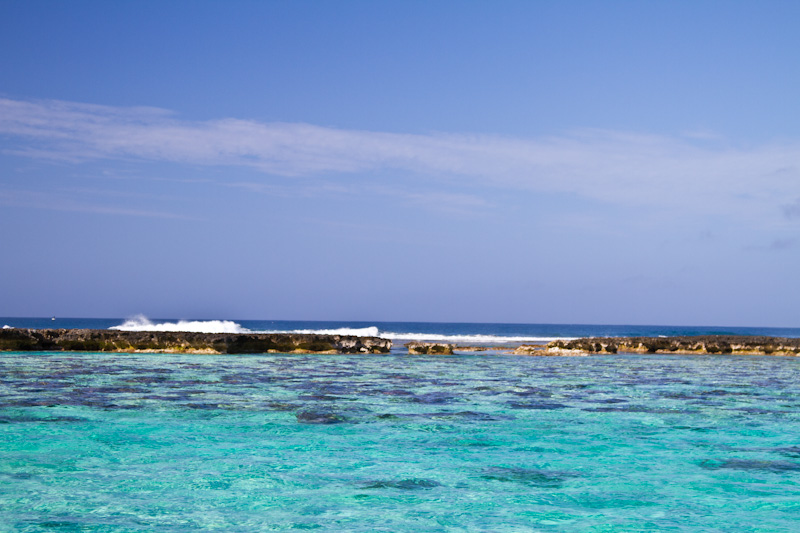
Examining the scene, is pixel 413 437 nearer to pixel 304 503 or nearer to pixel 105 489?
pixel 304 503

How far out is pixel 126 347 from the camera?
1506 inches

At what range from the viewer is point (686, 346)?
5022 centimetres

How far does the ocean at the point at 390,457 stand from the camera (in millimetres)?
7949

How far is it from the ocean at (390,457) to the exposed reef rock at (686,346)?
85.1 feet

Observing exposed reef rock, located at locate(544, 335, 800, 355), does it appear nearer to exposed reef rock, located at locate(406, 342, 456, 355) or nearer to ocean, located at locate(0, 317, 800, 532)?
exposed reef rock, located at locate(406, 342, 456, 355)

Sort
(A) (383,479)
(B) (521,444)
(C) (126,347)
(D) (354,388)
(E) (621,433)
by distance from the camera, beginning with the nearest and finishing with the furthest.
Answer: (A) (383,479)
(B) (521,444)
(E) (621,433)
(D) (354,388)
(C) (126,347)

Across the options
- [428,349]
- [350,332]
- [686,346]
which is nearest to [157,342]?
[428,349]

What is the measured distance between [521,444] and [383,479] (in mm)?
3585

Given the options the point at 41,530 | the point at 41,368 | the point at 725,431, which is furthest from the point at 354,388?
the point at 41,530

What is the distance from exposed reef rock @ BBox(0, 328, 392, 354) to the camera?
120 feet

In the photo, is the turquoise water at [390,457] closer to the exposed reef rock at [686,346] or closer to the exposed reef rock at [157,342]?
the exposed reef rock at [157,342]

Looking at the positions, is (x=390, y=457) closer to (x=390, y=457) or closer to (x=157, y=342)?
(x=390, y=457)

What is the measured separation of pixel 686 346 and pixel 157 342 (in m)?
35.7

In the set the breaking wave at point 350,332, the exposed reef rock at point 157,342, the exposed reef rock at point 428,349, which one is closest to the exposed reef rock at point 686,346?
the exposed reef rock at point 428,349
